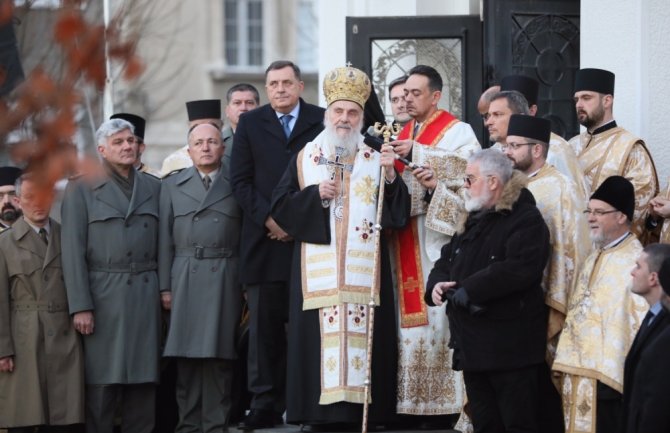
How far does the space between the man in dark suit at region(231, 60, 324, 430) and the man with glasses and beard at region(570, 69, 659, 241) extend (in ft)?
6.02

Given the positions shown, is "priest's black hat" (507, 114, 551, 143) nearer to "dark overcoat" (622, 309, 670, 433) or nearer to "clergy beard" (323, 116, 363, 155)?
"clergy beard" (323, 116, 363, 155)

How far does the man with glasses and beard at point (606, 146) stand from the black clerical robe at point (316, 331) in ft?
4.13

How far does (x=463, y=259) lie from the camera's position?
34.8ft

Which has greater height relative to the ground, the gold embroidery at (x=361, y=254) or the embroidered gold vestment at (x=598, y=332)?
the gold embroidery at (x=361, y=254)

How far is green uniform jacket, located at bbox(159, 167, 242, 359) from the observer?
12172mm

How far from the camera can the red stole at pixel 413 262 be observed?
11.7m

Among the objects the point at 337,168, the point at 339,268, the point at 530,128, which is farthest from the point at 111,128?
the point at 530,128

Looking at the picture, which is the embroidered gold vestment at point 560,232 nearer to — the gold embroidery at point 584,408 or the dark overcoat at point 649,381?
the gold embroidery at point 584,408

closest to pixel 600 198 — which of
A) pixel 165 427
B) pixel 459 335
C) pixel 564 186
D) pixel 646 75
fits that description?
pixel 564 186

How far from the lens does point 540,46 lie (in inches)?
564

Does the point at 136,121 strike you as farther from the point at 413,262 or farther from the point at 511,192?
the point at 511,192

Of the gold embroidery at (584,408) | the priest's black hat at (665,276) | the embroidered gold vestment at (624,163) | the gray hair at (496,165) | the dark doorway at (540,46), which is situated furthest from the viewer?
the dark doorway at (540,46)

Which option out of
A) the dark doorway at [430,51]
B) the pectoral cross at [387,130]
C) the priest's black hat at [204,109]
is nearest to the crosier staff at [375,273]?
the pectoral cross at [387,130]

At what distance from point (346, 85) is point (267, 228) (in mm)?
1115
